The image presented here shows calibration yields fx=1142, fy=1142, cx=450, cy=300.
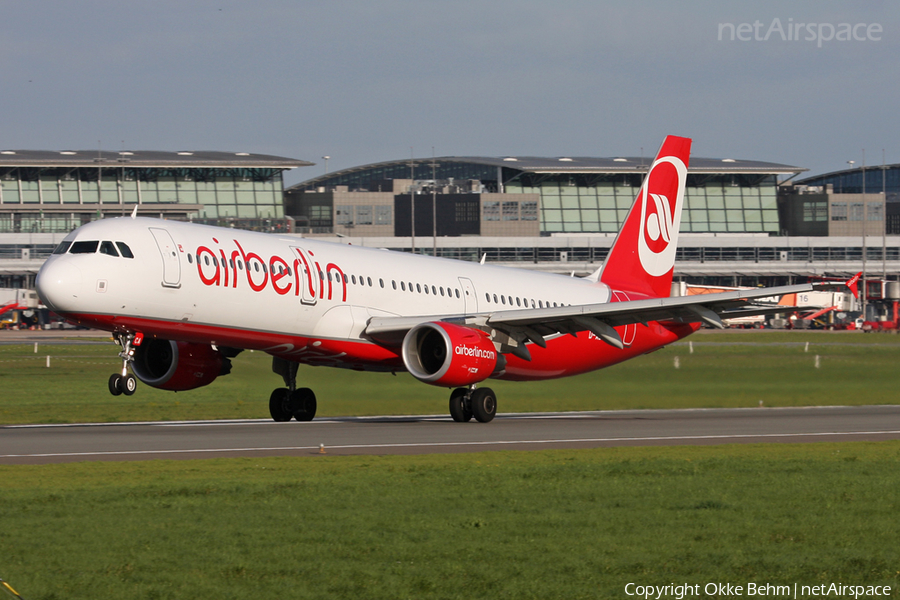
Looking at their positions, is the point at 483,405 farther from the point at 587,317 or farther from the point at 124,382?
the point at 124,382

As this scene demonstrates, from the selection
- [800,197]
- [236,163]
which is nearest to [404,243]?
[236,163]

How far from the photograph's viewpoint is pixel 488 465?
18469 mm

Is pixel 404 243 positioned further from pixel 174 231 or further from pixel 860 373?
pixel 174 231

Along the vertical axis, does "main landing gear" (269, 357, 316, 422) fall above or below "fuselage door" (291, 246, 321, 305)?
below

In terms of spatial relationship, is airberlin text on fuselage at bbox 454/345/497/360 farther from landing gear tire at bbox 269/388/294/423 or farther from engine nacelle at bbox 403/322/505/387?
landing gear tire at bbox 269/388/294/423

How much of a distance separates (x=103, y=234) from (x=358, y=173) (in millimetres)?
169396

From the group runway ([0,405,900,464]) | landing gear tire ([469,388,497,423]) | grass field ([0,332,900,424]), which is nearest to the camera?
runway ([0,405,900,464])

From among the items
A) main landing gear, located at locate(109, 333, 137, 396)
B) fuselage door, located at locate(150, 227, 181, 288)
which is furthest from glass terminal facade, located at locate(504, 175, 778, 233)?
main landing gear, located at locate(109, 333, 137, 396)

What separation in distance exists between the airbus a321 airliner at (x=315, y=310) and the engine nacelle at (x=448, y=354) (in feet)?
0.12

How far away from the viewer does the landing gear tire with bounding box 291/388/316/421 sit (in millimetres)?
30156

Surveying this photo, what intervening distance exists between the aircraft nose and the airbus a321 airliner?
0.08ft

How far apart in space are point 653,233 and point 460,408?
41.5 feet

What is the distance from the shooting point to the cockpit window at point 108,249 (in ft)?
81.1

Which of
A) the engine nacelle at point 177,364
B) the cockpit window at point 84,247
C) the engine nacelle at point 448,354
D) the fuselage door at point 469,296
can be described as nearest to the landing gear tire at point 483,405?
the engine nacelle at point 448,354
